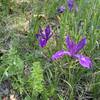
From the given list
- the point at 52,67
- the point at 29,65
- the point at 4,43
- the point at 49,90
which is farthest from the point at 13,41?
the point at 49,90

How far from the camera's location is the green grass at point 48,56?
2.04m

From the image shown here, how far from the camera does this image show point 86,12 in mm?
2371

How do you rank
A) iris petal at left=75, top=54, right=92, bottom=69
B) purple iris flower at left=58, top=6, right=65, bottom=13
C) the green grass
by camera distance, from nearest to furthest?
iris petal at left=75, top=54, right=92, bottom=69
the green grass
purple iris flower at left=58, top=6, right=65, bottom=13

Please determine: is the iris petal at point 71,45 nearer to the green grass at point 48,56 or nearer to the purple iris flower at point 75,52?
the purple iris flower at point 75,52

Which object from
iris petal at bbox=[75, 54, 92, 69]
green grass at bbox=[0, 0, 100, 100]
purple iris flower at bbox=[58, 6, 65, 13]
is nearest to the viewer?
iris petal at bbox=[75, 54, 92, 69]

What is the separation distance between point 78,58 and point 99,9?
60 cm

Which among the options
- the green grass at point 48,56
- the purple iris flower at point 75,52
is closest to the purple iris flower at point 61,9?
the green grass at point 48,56

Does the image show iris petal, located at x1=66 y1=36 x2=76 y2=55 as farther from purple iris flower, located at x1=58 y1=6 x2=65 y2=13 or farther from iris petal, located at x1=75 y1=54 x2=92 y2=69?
purple iris flower, located at x1=58 y1=6 x2=65 y2=13

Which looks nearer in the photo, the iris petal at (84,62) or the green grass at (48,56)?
the iris petal at (84,62)

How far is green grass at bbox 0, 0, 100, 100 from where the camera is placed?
6.71 feet

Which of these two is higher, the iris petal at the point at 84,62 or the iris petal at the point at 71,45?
the iris petal at the point at 71,45

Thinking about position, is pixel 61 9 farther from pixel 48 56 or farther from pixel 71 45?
pixel 71 45

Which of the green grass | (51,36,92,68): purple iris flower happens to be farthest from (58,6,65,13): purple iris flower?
(51,36,92,68): purple iris flower

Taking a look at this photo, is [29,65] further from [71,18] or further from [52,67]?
[71,18]
